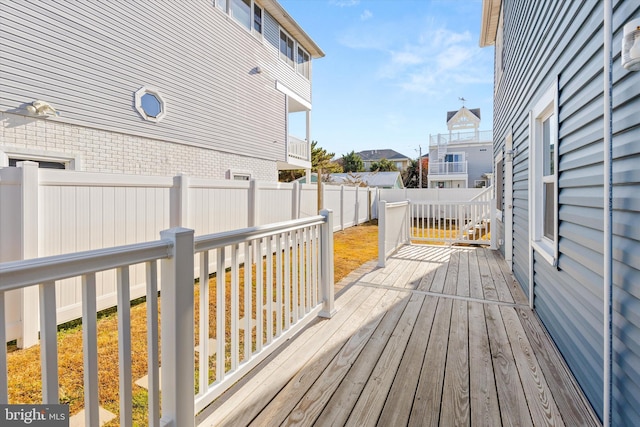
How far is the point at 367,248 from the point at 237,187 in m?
3.25

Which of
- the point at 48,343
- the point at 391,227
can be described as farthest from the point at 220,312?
the point at 391,227

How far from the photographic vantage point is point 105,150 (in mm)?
5918

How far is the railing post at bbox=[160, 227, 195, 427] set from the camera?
51.5 inches

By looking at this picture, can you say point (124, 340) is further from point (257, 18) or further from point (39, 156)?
point (257, 18)

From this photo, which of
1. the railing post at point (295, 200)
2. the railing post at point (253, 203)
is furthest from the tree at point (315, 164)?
the railing post at point (253, 203)

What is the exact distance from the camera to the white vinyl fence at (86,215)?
2.62m

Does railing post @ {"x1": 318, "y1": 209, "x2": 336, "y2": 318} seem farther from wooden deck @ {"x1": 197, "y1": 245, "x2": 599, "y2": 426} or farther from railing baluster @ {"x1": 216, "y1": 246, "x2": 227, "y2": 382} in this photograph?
railing baluster @ {"x1": 216, "y1": 246, "x2": 227, "y2": 382}

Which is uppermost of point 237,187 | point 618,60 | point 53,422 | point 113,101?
point 113,101

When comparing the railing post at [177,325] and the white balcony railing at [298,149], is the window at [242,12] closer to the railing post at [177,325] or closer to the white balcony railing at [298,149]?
the white balcony railing at [298,149]

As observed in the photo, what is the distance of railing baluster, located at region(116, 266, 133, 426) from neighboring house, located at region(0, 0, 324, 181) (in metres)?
5.21

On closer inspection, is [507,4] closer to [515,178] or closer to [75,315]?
[515,178]

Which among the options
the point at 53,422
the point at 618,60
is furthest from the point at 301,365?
the point at 618,60

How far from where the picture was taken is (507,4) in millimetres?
4910

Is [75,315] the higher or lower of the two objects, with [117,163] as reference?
lower
